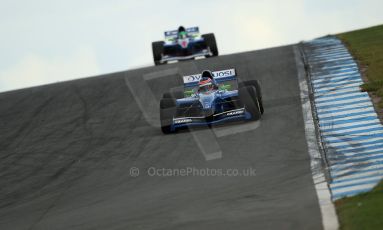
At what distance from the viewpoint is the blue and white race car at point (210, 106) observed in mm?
15452

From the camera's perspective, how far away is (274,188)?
418 inches

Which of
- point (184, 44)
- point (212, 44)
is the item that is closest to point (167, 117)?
point (184, 44)

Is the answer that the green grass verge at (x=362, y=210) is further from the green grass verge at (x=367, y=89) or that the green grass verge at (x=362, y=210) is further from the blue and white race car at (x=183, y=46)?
the blue and white race car at (x=183, y=46)

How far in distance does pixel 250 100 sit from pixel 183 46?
13800mm

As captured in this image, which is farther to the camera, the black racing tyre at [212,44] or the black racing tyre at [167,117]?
the black racing tyre at [212,44]

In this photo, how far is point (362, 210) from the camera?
338 inches

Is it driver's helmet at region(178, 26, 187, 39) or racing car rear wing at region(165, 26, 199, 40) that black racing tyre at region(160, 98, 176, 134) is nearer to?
driver's helmet at region(178, 26, 187, 39)

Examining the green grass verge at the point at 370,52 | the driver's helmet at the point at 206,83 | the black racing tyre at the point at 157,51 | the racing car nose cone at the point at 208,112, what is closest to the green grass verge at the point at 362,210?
the racing car nose cone at the point at 208,112

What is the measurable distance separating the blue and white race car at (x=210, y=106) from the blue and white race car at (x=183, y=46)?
12.1 m

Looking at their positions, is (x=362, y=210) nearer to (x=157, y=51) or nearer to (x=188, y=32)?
(x=188, y=32)

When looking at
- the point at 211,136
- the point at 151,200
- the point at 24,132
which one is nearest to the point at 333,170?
the point at 151,200

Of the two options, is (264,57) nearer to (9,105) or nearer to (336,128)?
(9,105)

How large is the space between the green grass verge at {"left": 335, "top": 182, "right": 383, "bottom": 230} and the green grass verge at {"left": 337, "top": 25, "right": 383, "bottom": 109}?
6284 millimetres

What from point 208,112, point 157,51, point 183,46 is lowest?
point 157,51
